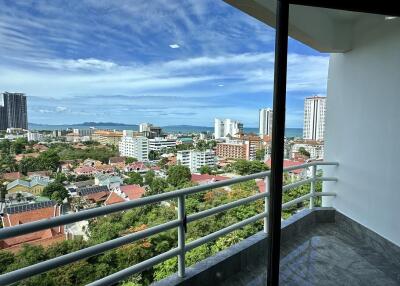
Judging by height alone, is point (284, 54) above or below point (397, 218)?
above

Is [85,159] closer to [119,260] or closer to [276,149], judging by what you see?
[119,260]

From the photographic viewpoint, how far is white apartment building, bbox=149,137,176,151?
2061mm

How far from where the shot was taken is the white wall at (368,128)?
2541 millimetres

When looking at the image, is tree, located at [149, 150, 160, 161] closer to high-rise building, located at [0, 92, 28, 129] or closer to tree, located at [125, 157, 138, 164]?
tree, located at [125, 157, 138, 164]

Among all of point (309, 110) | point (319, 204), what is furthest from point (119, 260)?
point (319, 204)

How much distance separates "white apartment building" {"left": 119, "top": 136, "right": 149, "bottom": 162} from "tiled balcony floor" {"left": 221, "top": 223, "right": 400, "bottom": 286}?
123 cm

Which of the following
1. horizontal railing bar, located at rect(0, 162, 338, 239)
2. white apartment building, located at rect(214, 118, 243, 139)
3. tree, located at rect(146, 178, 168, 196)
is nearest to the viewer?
horizontal railing bar, located at rect(0, 162, 338, 239)

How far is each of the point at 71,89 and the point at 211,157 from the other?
1.27 m

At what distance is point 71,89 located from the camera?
216 centimetres

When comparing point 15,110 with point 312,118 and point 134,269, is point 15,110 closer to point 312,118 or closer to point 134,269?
point 134,269

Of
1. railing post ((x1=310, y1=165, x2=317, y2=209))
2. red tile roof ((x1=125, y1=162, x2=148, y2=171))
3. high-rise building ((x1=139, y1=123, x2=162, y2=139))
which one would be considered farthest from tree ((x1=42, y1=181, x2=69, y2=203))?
railing post ((x1=310, y1=165, x2=317, y2=209))

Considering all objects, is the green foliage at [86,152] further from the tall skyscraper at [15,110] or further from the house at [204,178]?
the house at [204,178]

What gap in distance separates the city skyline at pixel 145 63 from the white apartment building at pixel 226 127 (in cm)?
7

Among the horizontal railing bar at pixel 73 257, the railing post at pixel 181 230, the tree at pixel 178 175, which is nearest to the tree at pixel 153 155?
the tree at pixel 178 175
